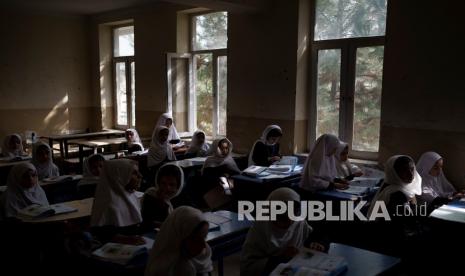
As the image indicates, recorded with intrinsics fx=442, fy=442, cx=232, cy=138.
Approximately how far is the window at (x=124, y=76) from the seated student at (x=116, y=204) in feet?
20.2

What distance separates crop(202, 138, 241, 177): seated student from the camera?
18.3 ft

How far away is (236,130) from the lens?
6.96 meters

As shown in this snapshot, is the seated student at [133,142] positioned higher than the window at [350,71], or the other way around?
the window at [350,71]

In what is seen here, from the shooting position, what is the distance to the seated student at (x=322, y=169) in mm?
4320

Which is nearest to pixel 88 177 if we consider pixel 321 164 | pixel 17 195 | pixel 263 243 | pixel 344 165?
pixel 17 195

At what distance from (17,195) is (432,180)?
12.8ft

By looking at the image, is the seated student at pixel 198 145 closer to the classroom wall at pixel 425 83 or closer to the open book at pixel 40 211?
the classroom wall at pixel 425 83

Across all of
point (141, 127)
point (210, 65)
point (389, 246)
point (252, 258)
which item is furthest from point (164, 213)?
point (141, 127)

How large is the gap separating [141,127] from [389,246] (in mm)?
6181

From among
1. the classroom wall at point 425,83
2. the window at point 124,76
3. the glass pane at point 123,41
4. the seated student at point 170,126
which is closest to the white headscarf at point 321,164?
the classroom wall at point 425,83

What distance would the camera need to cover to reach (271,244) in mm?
2406

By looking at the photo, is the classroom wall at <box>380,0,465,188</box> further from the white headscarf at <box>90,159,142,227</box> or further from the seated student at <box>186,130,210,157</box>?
the white headscarf at <box>90,159,142,227</box>

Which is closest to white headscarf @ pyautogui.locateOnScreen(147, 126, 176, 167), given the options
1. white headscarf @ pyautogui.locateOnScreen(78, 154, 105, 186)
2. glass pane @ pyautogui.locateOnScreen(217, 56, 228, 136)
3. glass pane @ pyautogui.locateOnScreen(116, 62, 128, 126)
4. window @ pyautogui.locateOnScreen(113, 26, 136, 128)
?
glass pane @ pyautogui.locateOnScreen(217, 56, 228, 136)

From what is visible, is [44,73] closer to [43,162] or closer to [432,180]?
[43,162]
